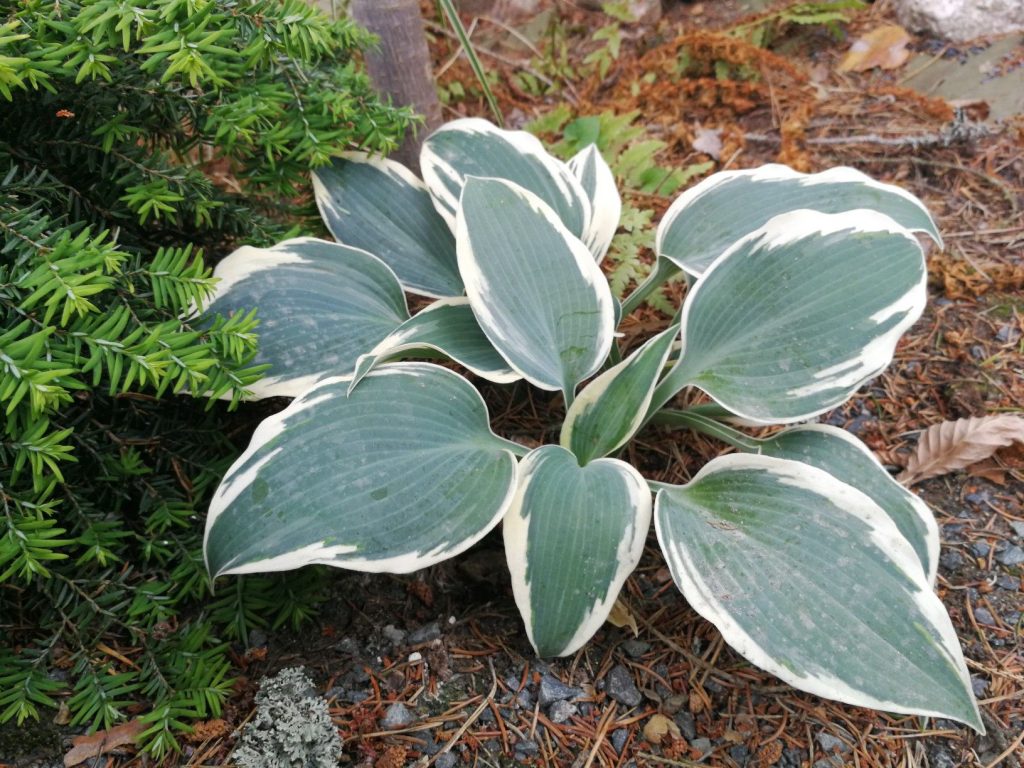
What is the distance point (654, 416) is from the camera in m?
1.56

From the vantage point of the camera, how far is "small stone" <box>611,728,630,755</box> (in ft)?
4.02

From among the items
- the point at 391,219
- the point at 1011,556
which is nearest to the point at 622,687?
the point at 1011,556

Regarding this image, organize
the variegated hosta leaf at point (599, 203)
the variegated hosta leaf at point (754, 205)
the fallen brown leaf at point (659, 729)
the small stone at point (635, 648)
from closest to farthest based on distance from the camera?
the fallen brown leaf at point (659, 729) < the small stone at point (635, 648) < the variegated hosta leaf at point (754, 205) < the variegated hosta leaf at point (599, 203)

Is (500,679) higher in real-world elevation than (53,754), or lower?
lower

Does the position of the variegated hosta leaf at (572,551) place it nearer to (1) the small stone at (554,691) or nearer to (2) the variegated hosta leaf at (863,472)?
(1) the small stone at (554,691)

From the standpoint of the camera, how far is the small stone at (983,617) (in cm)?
138

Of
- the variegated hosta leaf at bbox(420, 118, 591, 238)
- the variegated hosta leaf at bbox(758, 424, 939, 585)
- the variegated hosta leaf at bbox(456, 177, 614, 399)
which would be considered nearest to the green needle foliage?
the variegated hosta leaf at bbox(420, 118, 591, 238)

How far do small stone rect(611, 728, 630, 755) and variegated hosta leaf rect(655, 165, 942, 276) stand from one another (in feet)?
2.98

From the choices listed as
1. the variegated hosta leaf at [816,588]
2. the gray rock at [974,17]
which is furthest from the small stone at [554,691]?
the gray rock at [974,17]

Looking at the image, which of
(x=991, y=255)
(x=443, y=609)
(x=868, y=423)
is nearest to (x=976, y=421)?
(x=868, y=423)

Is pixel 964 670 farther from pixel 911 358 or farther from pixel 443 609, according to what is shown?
pixel 911 358

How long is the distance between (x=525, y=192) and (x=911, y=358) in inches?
43.6

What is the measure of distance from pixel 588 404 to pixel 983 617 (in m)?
0.86

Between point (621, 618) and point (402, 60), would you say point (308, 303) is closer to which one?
point (402, 60)
